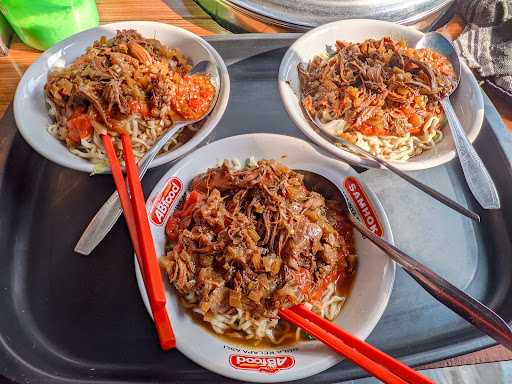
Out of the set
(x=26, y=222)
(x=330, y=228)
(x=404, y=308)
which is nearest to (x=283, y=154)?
(x=330, y=228)

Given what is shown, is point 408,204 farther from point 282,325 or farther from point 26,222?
point 26,222

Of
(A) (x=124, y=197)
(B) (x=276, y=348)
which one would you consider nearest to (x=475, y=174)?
(B) (x=276, y=348)

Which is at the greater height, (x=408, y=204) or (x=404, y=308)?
(x=408, y=204)

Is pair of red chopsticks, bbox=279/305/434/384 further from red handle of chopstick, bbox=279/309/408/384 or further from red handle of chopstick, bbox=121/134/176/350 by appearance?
red handle of chopstick, bbox=121/134/176/350

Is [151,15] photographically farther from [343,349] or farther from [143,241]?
[343,349]

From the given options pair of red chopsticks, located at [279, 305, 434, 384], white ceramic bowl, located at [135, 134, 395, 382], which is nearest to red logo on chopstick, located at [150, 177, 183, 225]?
white ceramic bowl, located at [135, 134, 395, 382]
